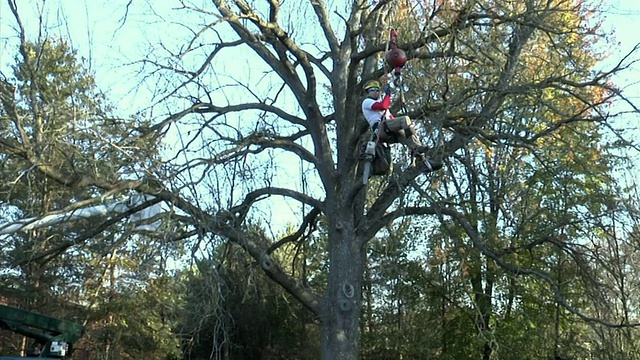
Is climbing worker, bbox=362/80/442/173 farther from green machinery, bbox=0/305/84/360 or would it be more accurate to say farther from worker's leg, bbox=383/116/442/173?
green machinery, bbox=0/305/84/360

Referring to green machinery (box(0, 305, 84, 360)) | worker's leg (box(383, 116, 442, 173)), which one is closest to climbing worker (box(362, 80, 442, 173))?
worker's leg (box(383, 116, 442, 173))

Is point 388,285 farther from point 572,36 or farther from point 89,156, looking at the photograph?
point 89,156

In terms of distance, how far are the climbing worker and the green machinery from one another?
4.50m

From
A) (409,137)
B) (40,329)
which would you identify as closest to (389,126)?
(409,137)

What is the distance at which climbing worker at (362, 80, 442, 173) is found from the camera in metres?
9.51

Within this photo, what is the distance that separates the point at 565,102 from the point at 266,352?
37.8 feet

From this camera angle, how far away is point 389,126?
9.59 metres

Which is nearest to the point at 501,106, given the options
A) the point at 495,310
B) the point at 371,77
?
the point at 371,77

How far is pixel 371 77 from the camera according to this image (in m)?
13.5

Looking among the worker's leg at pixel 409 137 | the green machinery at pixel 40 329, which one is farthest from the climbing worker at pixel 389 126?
the green machinery at pixel 40 329

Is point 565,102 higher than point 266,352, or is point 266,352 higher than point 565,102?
point 565,102

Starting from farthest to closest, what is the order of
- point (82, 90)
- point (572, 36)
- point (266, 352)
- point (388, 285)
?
point (266, 352) < point (388, 285) < point (572, 36) < point (82, 90)

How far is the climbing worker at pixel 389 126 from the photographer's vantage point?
374 inches

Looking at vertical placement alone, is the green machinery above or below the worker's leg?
below
